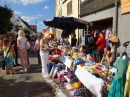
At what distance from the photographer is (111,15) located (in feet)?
28.2

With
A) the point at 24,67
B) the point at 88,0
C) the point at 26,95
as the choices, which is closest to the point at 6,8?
the point at 88,0

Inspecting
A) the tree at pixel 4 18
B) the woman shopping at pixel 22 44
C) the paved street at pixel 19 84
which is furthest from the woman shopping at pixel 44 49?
the tree at pixel 4 18

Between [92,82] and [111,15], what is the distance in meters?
5.58

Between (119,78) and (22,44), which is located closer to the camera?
(119,78)

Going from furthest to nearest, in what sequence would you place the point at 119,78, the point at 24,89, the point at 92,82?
the point at 24,89 → the point at 92,82 → the point at 119,78

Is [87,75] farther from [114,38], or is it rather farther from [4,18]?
[4,18]

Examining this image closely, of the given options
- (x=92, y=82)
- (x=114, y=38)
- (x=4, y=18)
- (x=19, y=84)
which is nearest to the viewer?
(x=92, y=82)

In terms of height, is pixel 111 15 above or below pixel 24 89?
above

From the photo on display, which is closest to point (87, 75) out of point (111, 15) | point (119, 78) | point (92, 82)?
point (92, 82)

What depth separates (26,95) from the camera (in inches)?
204

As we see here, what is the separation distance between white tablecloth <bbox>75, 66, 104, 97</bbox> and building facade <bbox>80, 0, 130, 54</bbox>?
3.35 meters

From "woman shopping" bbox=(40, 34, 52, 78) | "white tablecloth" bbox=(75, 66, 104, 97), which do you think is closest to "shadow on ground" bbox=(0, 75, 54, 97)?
"woman shopping" bbox=(40, 34, 52, 78)

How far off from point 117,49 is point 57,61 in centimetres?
268

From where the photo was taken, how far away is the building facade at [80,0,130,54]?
7378mm
